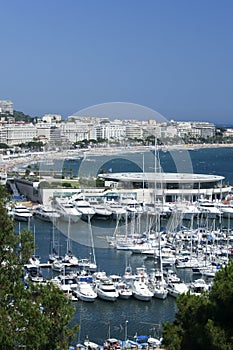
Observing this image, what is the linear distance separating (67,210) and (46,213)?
442 mm

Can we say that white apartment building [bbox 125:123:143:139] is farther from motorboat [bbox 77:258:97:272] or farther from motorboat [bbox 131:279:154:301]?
motorboat [bbox 131:279:154:301]

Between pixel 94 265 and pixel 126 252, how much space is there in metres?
1.37

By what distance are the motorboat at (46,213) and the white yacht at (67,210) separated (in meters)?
0.10

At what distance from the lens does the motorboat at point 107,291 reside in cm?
779

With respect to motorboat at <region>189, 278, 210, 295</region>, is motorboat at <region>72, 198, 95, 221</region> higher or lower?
higher

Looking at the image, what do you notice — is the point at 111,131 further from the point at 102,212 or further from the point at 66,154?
the point at 102,212

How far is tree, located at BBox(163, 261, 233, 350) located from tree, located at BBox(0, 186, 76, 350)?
1.89ft

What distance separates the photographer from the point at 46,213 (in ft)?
44.8

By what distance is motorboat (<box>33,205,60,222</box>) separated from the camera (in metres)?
13.3

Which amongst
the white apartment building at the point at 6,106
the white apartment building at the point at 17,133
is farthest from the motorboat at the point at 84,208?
the white apartment building at the point at 6,106

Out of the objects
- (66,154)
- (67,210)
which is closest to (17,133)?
(66,154)

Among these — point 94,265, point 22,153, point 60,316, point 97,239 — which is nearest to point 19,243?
point 60,316

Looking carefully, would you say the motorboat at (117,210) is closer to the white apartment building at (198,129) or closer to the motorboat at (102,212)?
the motorboat at (102,212)

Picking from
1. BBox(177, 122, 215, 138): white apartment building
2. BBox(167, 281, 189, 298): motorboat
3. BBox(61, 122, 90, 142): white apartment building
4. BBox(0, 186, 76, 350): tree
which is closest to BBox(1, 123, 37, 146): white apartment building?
BBox(61, 122, 90, 142): white apartment building
